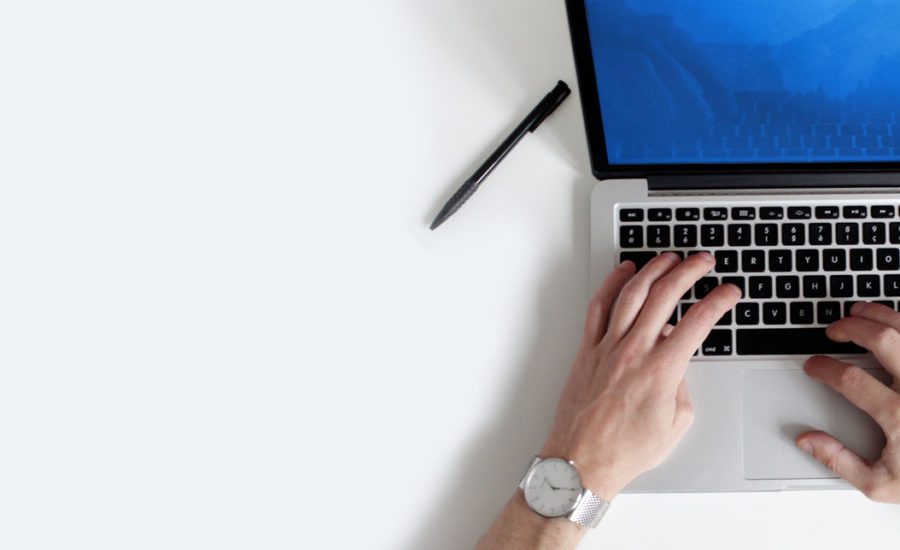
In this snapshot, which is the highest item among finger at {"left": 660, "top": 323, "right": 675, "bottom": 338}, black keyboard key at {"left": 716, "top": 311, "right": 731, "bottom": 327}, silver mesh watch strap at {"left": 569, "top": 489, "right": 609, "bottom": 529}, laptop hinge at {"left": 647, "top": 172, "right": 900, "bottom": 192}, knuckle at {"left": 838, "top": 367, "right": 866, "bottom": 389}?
laptop hinge at {"left": 647, "top": 172, "right": 900, "bottom": 192}

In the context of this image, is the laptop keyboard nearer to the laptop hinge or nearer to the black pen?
the laptop hinge

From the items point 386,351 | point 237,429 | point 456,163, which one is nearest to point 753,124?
point 456,163

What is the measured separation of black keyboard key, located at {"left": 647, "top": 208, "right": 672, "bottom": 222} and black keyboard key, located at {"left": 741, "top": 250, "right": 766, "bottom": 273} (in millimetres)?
81

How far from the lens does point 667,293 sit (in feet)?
2.24

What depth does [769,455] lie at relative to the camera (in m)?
0.70

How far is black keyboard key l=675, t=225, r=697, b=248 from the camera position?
722 mm

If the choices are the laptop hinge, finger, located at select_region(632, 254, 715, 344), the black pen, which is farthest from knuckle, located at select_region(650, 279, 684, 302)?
the black pen

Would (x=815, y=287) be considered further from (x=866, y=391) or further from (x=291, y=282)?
(x=291, y=282)

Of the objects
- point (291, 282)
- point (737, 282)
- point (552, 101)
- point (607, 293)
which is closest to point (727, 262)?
point (737, 282)

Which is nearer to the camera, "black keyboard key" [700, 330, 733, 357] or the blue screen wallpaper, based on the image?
the blue screen wallpaper

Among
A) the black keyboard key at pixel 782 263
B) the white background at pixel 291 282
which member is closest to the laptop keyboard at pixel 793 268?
the black keyboard key at pixel 782 263

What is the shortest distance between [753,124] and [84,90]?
28.4 inches

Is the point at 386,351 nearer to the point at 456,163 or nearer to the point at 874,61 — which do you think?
the point at 456,163

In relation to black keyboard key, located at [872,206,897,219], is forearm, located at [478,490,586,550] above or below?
below
